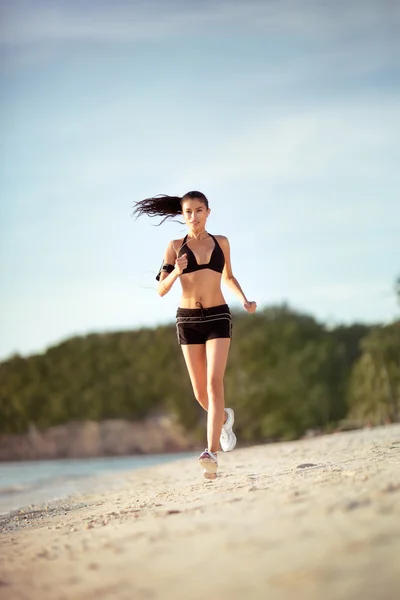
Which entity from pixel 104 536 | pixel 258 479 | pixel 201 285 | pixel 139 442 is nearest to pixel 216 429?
pixel 258 479

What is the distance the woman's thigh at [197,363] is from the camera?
4.98 meters

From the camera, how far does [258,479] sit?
484cm

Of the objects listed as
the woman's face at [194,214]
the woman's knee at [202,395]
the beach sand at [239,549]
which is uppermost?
the woman's face at [194,214]

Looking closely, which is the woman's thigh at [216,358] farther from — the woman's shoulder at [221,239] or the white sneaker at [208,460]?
the woman's shoulder at [221,239]

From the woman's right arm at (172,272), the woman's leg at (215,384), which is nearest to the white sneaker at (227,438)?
the woman's leg at (215,384)

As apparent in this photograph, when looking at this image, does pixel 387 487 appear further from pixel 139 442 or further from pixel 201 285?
pixel 139 442

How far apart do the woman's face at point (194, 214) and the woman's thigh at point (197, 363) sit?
0.64 m

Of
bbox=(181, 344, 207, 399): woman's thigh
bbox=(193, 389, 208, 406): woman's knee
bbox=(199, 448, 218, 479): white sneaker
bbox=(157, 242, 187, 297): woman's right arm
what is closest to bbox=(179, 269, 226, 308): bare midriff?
bbox=(157, 242, 187, 297): woman's right arm

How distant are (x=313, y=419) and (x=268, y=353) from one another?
2.58 meters

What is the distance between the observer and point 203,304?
4883mm

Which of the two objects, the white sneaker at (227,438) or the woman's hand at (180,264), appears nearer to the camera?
the woman's hand at (180,264)

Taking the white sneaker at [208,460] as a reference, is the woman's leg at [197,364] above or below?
above

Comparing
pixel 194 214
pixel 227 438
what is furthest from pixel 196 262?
pixel 227 438

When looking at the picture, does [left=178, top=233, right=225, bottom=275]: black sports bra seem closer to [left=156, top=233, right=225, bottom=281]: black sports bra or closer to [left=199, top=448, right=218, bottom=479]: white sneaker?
[left=156, top=233, right=225, bottom=281]: black sports bra
